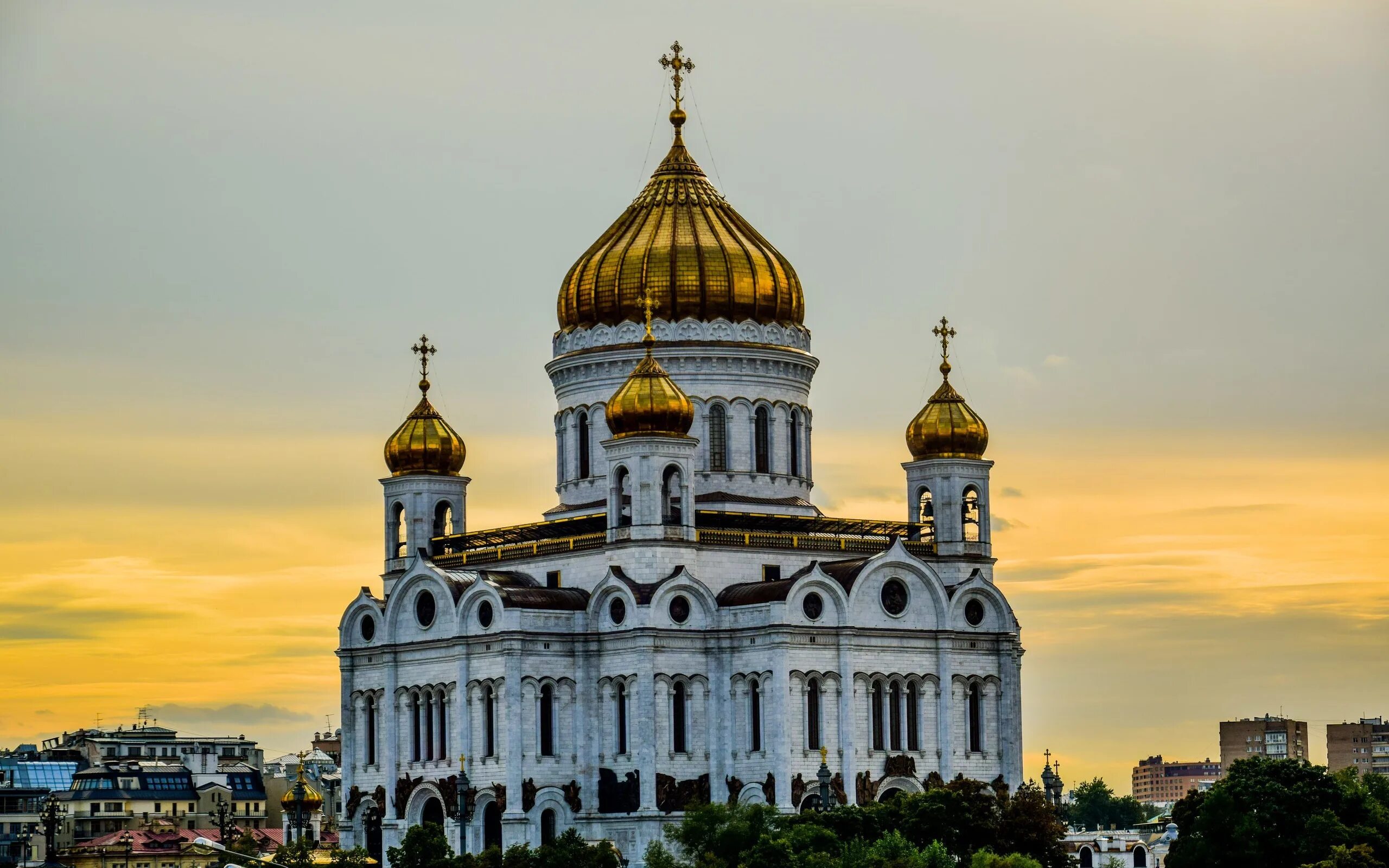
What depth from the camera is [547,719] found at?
83.2 metres

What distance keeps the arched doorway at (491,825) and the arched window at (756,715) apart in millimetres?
7382

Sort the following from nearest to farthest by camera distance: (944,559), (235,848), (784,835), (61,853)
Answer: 1. (784,835)
2. (944,559)
3. (235,848)
4. (61,853)

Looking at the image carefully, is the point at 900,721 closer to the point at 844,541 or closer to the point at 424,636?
the point at 844,541

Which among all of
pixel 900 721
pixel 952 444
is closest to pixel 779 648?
pixel 900 721

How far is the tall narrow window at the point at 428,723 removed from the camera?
8619 centimetres

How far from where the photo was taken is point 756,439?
3492 inches

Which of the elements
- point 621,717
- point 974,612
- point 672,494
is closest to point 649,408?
point 672,494

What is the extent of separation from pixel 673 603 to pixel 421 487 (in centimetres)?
1171

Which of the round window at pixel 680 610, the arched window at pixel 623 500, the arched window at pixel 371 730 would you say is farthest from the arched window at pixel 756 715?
the arched window at pixel 371 730

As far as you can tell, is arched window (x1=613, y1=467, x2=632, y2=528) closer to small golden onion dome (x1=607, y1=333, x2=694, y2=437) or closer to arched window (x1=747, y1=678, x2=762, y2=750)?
small golden onion dome (x1=607, y1=333, x2=694, y2=437)

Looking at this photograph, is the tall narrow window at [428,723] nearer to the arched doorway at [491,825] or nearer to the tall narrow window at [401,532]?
the arched doorway at [491,825]

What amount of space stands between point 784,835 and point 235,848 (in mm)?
34661

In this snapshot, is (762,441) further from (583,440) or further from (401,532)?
(401,532)

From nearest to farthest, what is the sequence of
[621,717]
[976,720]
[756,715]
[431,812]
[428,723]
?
[756,715]
[621,717]
[431,812]
[976,720]
[428,723]
